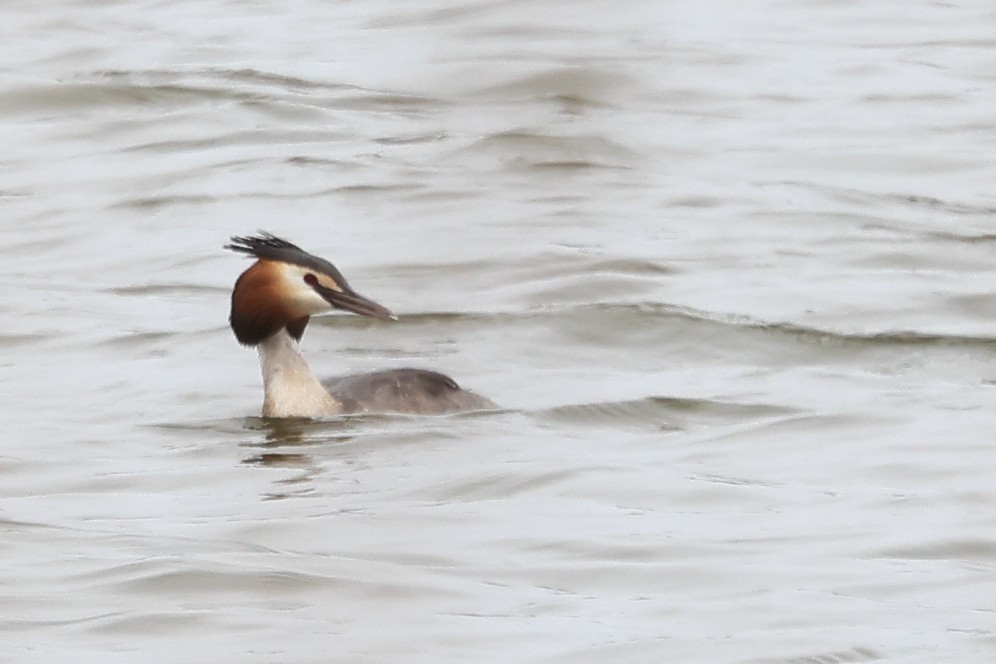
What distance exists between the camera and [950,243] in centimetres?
1541

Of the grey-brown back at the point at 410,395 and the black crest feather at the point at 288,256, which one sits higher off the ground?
the black crest feather at the point at 288,256

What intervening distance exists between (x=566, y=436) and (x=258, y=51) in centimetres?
1137

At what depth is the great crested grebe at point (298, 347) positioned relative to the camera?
1160 centimetres

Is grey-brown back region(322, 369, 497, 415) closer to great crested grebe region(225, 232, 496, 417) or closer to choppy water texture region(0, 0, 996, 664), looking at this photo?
great crested grebe region(225, 232, 496, 417)

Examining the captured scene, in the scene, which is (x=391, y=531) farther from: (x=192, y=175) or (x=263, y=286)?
(x=192, y=175)

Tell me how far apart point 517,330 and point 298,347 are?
5.97ft

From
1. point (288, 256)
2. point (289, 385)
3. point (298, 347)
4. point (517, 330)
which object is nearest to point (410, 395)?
point (289, 385)

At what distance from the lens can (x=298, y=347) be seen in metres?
12.1

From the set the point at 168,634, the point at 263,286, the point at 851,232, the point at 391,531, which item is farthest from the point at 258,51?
the point at 168,634

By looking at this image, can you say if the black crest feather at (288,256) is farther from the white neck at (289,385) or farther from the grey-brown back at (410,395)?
the grey-brown back at (410,395)

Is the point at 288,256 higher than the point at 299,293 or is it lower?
higher

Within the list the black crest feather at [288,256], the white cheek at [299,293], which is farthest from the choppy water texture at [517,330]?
the black crest feather at [288,256]

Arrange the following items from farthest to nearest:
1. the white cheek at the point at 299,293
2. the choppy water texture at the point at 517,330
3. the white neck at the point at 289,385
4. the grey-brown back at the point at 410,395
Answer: the white cheek at the point at 299,293, the white neck at the point at 289,385, the grey-brown back at the point at 410,395, the choppy water texture at the point at 517,330

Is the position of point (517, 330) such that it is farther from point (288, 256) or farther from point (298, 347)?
point (288, 256)
